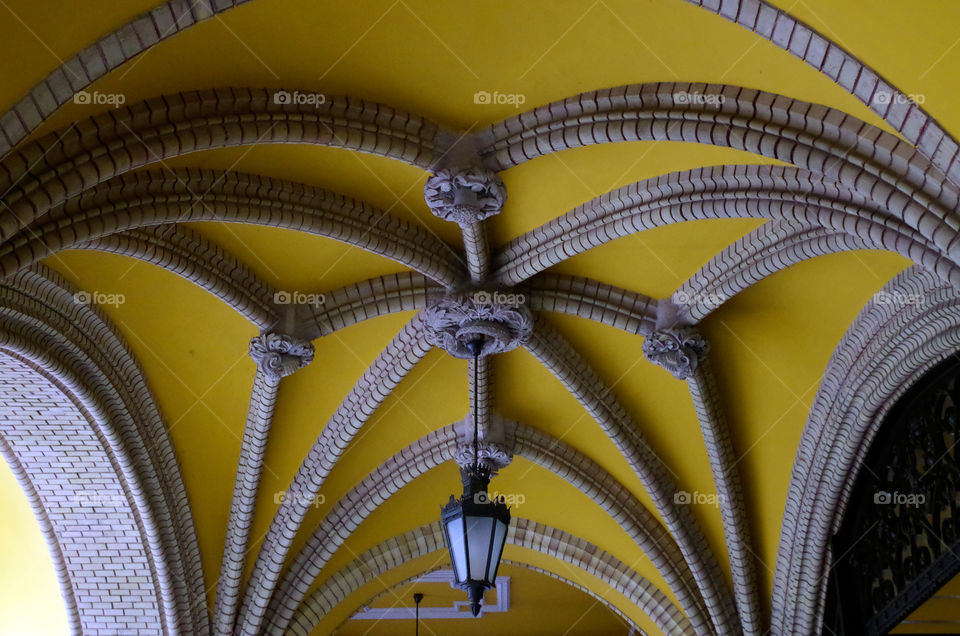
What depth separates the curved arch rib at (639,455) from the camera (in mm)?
7562

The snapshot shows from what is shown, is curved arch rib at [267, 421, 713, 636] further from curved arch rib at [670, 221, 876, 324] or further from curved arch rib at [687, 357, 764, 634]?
curved arch rib at [670, 221, 876, 324]

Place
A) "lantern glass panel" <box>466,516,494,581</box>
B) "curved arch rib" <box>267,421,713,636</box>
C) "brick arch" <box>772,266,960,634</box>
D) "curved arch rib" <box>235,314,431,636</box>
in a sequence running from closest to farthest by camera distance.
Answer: "lantern glass panel" <box>466,516,494,581</box>, "brick arch" <box>772,266,960,634</box>, "curved arch rib" <box>235,314,431,636</box>, "curved arch rib" <box>267,421,713,636</box>

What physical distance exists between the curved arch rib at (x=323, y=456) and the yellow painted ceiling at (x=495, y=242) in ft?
0.47

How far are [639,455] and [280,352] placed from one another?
117 inches

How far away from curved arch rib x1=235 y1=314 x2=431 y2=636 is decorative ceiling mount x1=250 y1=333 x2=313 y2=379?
27.7 inches

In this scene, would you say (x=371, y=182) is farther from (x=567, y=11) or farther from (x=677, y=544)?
(x=677, y=544)

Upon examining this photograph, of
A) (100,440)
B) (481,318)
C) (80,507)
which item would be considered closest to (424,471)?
(481,318)

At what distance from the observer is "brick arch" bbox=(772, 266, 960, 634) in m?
6.57

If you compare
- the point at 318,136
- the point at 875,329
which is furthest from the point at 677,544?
the point at 318,136

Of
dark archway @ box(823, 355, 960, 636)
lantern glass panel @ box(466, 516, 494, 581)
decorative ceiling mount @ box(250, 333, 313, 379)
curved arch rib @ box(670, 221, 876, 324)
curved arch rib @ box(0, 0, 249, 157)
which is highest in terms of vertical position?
curved arch rib @ box(670, 221, 876, 324)

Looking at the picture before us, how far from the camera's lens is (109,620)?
28.2 feet

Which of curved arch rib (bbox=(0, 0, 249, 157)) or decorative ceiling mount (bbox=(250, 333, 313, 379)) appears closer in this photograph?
curved arch rib (bbox=(0, 0, 249, 157))

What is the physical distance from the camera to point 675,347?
7.19 metres

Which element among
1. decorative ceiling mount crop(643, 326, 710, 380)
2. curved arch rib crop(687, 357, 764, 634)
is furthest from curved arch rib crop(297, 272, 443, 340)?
curved arch rib crop(687, 357, 764, 634)
